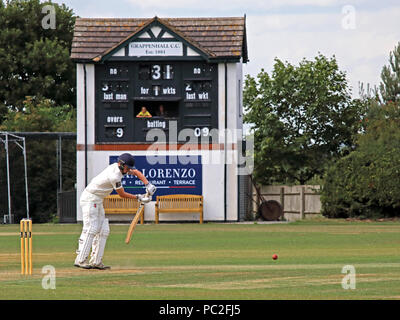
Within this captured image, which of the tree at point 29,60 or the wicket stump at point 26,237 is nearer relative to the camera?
the wicket stump at point 26,237

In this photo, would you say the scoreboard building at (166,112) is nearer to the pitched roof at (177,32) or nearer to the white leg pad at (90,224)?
the pitched roof at (177,32)

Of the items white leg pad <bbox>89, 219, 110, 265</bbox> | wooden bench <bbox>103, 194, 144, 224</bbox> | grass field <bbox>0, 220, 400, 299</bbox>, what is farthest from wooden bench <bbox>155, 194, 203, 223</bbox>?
white leg pad <bbox>89, 219, 110, 265</bbox>

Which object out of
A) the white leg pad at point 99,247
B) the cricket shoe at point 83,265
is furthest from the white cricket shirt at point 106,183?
the cricket shoe at point 83,265

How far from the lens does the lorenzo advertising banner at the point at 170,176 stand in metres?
41.9

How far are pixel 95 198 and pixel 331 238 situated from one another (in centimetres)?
1206

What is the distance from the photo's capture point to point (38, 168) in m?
54.3

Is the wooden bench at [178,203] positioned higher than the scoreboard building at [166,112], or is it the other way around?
the scoreboard building at [166,112]

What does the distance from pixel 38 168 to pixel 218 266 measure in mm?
36509

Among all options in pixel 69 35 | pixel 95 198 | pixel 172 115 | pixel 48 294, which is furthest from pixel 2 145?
pixel 48 294

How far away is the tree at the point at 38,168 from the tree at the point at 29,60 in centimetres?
898

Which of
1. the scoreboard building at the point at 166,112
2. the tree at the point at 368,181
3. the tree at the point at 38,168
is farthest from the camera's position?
the tree at the point at 38,168

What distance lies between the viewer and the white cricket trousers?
58.5 feet

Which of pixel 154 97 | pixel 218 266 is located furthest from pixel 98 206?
pixel 154 97

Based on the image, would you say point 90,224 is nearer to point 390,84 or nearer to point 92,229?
point 92,229
